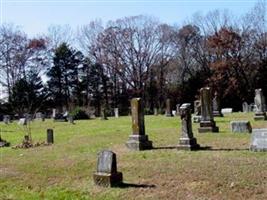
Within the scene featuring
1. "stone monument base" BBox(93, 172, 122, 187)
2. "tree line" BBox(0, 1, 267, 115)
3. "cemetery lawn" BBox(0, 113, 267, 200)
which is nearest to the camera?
"cemetery lawn" BBox(0, 113, 267, 200)

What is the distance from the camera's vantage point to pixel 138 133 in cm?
1638

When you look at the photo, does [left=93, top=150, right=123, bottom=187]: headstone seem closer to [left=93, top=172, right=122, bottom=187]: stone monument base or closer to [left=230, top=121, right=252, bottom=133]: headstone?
[left=93, top=172, right=122, bottom=187]: stone monument base

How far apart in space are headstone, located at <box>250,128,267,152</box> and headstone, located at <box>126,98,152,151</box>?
3.74 metres

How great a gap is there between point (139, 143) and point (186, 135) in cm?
172

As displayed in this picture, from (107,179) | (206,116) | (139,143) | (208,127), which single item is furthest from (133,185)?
(206,116)

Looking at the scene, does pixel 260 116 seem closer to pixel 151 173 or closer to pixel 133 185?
pixel 151 173

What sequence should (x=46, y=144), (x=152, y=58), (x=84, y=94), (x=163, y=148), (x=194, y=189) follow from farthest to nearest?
1. (x=84, y=94)
2. (x=152, y=58)
3. (x=46, y=144)
4. (x=163, y=148)
5. (x=194, y=189)

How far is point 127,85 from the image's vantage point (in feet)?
219

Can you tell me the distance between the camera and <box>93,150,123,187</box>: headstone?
11.0m

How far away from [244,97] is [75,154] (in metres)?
45.2

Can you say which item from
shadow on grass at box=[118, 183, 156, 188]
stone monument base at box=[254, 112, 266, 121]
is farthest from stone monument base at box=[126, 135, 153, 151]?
stone monument base at box=[254, 112, 266, 121]

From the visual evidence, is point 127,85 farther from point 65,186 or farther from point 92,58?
point 65,186

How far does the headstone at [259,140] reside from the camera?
13.3 meters

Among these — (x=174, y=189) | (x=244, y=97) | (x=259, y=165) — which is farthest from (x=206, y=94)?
(x=244, y=97)
